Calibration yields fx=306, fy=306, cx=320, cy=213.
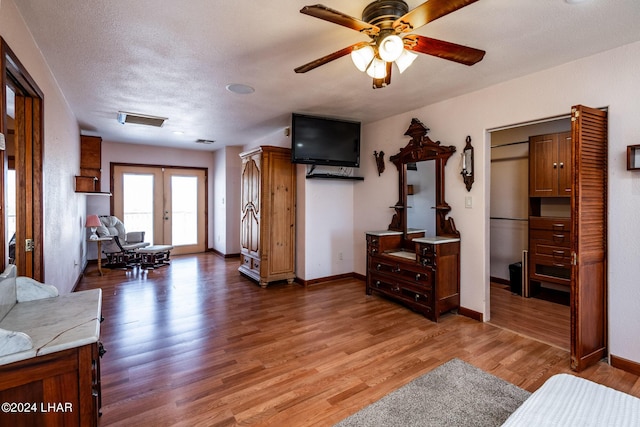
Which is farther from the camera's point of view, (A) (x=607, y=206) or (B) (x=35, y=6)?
(A) (x=607, y=206)

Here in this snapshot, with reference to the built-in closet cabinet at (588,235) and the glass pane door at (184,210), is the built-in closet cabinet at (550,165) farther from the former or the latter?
the glass pane door at (184,210)

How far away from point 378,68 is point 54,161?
3.29m

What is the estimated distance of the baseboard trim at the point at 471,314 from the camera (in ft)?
11.1

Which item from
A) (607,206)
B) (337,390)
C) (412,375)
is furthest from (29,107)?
(607,206)

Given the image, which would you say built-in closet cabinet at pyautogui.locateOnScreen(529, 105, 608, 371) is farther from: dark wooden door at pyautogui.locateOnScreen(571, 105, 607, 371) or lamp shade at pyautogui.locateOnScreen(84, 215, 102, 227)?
lamp shade at pyautogui.locateOnScreen(84, 215, 102, 227)

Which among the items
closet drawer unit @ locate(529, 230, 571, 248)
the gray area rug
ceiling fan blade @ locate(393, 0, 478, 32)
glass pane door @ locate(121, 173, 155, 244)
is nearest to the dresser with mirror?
the gray area rug

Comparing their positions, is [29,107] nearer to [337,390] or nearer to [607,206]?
[337,390]

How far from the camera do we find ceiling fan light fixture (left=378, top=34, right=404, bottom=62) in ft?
5.73

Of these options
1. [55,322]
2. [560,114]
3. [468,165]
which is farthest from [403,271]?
[55,322]

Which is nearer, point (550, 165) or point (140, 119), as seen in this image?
point (550, 165)

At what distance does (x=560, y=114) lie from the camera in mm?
2758

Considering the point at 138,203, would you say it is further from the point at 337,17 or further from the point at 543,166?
the point at 543,166

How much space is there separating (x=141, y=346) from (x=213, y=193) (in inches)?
209

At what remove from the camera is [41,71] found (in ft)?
8.50
